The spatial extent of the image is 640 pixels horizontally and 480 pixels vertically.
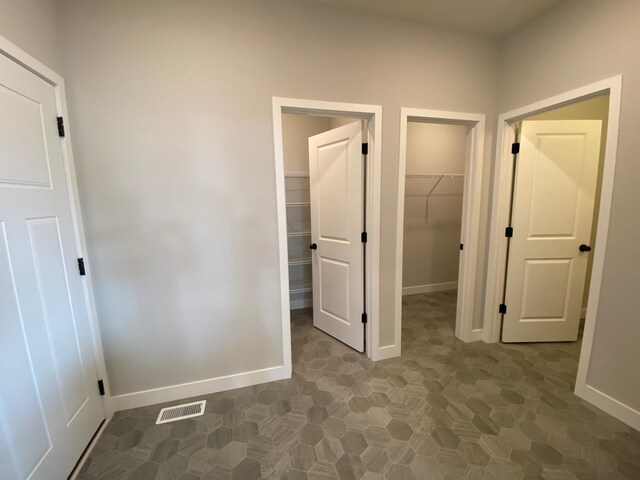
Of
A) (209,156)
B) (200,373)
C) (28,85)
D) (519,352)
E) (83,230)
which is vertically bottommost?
(519,352)

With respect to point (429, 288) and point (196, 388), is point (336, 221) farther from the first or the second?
point (429, 288)

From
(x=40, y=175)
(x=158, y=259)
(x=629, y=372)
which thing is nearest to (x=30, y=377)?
(x=158, y=259)

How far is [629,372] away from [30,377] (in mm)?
3327

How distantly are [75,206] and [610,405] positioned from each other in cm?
364

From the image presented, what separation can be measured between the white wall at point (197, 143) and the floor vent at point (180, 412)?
0.19 m

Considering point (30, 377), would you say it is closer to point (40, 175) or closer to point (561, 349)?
point (40, 175)

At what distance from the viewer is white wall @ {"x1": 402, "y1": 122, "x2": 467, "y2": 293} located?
3.93 m

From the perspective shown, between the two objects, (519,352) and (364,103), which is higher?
(364,103)

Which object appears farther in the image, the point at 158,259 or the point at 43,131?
the point at 158,259

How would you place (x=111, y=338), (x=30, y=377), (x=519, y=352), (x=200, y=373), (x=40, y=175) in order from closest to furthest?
(x=30, y=377), (x=40, y=175), (x=111, y=338), (x=200, y=373), (x=519, y=352)

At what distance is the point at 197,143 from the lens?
5.97 feet

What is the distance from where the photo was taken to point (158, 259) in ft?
6.06

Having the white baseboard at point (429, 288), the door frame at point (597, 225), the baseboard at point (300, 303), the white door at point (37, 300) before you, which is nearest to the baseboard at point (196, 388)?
the white door at point (37, 300)

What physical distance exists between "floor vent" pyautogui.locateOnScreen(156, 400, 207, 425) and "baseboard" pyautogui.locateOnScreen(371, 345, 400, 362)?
4.71 ft
